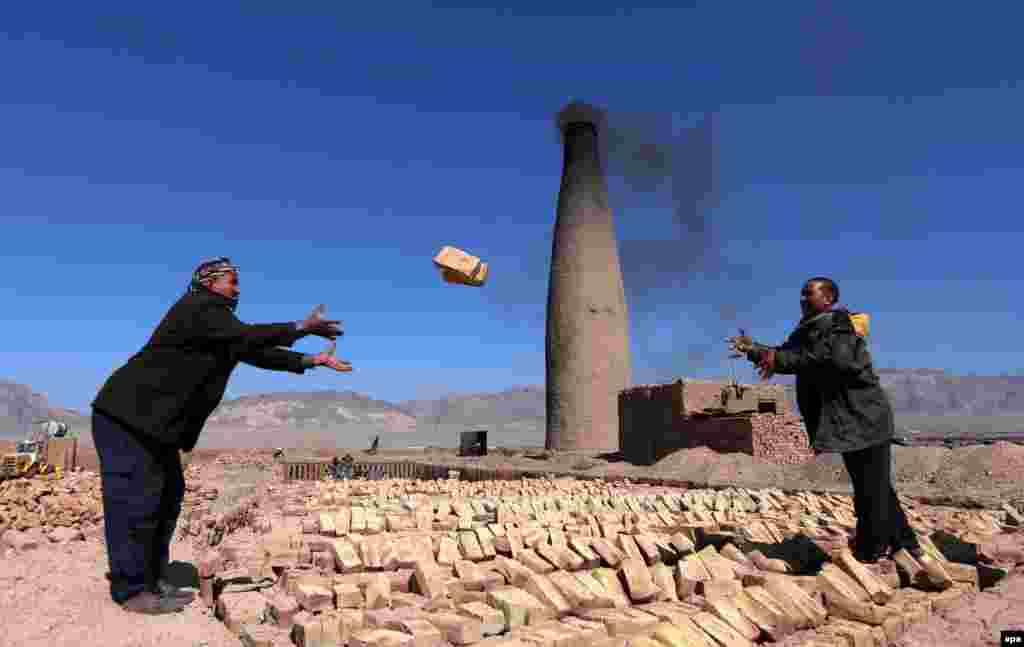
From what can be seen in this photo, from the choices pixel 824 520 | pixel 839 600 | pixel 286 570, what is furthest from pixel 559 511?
pixel 839 600

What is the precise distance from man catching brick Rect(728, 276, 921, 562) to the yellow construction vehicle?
8317mm

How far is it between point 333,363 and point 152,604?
4.03 feet

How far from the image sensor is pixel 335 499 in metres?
6.35

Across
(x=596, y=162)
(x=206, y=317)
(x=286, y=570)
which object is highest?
(x=596, y=162)

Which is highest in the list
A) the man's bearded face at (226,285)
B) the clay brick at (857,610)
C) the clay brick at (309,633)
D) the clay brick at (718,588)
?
the man's bearded face at (226,285)

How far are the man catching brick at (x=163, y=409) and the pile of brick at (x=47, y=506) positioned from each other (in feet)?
6.54

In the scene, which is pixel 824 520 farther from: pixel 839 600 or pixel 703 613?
pixel 703 613

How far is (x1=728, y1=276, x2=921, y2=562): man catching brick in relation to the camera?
366cm

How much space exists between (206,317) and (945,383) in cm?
13524

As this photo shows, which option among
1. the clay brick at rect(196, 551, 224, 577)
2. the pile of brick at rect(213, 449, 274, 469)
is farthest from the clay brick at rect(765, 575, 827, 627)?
the pile of brick at rect(213, 449, 274, 469)

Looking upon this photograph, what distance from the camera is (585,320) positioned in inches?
807

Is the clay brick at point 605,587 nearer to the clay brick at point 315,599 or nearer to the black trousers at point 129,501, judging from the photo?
the clay brick at point 315,599

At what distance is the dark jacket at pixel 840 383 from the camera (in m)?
3.66

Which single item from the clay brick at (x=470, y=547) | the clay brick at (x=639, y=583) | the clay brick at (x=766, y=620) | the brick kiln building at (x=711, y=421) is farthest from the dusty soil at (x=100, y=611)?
the brick kiln building at (x=711, y=421)
